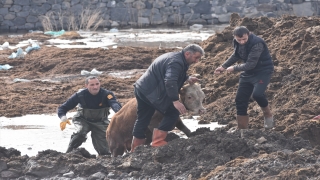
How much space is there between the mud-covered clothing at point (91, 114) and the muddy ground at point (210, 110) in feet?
2.67

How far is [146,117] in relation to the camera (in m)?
8.71

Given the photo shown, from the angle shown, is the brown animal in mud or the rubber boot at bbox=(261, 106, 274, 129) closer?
the brown animal in mud

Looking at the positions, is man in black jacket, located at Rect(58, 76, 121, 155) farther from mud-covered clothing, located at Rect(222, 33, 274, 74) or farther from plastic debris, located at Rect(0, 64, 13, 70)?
plastic debris, located at Rect(0, 64, 13, 70)

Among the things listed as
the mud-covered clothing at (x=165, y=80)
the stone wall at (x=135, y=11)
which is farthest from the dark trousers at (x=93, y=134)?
the stone wall at (x=135, y=11)

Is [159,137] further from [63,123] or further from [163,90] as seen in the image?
[63,123]

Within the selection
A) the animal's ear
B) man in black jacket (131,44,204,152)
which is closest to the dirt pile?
man in black jacket (131,44,204,152)

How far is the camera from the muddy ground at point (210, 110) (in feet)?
24.2

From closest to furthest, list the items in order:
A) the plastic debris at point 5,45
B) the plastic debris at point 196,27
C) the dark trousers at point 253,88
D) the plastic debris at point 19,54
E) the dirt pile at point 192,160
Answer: the dirt pile at point 192,160
the dark trousers at point 253,88
the plastic debris at point 19,54
the plastic debris at point 5,45
the plastic debris at point 196,27

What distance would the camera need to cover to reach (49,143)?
10.4 m

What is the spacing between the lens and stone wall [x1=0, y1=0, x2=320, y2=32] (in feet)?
92.0

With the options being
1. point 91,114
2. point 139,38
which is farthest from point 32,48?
point 91,114

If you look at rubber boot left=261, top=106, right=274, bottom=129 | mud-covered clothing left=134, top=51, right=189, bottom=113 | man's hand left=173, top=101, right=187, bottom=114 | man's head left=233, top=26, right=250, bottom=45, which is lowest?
rubber boot left=261, top=106, right=274, bottom=129

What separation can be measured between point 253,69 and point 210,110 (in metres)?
2.75

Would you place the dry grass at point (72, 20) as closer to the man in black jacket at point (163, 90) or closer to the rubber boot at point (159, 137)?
the man in black jacket at point (163, 90)
